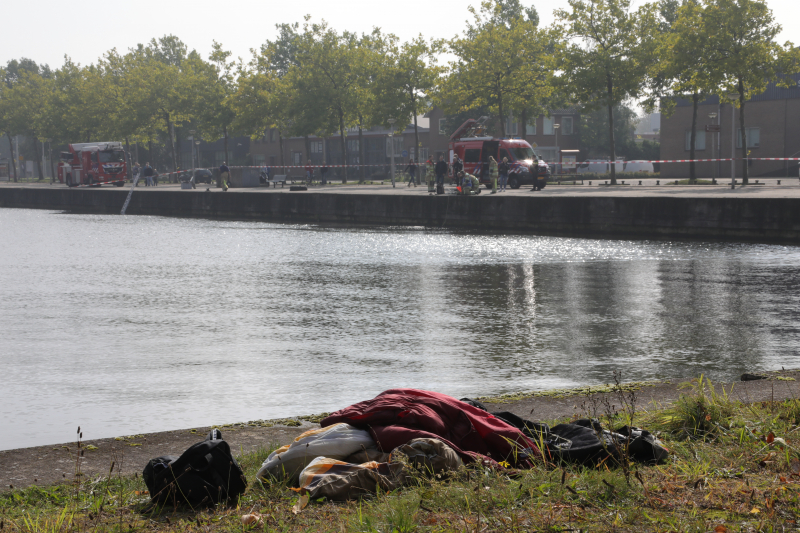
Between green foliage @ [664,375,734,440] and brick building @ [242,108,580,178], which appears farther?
brick building @ [242,108,580,178]

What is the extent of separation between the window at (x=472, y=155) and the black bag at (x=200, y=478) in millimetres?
37445

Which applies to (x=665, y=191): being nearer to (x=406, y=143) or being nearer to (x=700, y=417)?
(x=700, y=417)

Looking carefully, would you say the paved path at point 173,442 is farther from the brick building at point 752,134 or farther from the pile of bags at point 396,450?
the brick building at point 752,134

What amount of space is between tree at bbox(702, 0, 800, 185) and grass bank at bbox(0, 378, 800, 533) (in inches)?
1193

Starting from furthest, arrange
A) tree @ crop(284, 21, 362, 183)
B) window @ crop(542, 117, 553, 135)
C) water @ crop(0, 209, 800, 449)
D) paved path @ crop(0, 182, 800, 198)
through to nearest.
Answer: window @ crop(542, 117, 553, 135) < tree @ crop(284, 21, 362, 183) < paved path @ crop(0, 182, 800, 198) < water @ crop(0, 209, 800, 449)

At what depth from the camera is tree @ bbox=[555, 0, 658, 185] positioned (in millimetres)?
36500

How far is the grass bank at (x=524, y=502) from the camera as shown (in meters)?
3.39

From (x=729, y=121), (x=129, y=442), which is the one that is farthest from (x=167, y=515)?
(x=729, y=121)

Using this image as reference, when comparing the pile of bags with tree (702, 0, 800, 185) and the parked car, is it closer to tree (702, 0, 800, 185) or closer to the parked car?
tree (702, 0, 800, 185)

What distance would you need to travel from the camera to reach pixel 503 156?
39531 mm

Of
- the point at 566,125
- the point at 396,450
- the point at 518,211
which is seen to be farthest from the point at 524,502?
the point at 566,125

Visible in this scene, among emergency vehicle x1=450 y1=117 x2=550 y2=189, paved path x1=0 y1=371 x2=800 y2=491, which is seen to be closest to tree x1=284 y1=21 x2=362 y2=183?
emergency vehicle x1=450 y1=117 x2=550 y2=189

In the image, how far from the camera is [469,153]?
136ft

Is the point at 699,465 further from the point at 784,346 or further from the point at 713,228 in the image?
the point at 713,228
